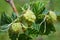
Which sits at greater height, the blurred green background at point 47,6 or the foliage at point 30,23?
the foliage at point 30,23

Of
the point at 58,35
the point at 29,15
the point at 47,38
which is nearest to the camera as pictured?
the point at 29,15

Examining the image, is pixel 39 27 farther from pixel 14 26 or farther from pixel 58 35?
pixel 58 35

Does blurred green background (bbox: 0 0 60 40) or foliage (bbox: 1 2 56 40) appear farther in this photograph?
A: blurred green background (bbox: 0 0 60 40)

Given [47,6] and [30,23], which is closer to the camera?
[30,23]

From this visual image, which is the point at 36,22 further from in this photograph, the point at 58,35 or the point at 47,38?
the point at 58,35

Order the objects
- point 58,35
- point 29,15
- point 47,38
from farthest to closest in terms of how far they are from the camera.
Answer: point 58,35
point 47,38
point 29,15

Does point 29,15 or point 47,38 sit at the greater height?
point 29,15

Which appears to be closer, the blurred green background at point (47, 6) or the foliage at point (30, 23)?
the foliage at point (30, 23)

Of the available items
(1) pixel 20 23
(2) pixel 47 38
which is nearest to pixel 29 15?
(1) pixel 20 23

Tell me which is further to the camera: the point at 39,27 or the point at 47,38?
the point at 47,38

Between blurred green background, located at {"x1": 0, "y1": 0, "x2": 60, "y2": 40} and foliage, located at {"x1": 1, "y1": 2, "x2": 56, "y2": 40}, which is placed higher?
foliage, located at {"x1": 1, "y1": 2, "x2": 56, "y2": 40}
